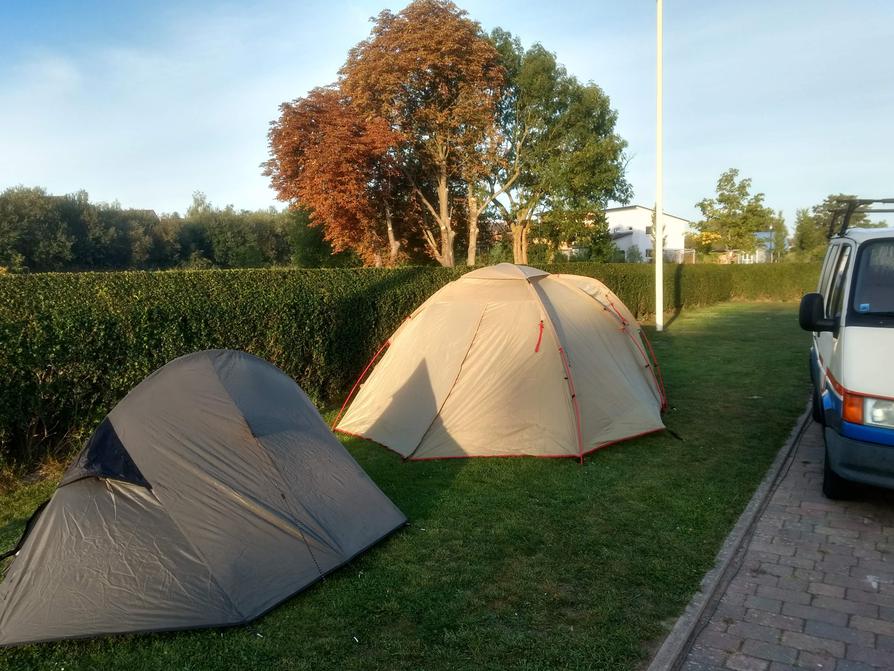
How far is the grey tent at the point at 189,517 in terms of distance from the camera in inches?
135

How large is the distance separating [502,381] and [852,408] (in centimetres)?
326

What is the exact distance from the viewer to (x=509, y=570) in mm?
4254

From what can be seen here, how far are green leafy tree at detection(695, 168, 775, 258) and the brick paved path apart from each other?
3183 centimetres

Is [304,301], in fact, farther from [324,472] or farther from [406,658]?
[406,658]

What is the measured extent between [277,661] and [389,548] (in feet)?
4.54

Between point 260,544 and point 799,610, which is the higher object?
point 260,544

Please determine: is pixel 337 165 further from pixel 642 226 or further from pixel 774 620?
pixel 642 226

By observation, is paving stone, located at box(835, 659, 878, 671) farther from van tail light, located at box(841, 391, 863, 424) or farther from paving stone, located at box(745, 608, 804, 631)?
van tail light, located at box(841, 391, 863, 424)

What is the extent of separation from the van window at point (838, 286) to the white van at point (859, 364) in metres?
0.02

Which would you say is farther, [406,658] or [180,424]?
[180,424]

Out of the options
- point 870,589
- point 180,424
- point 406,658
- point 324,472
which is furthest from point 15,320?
point 870,589

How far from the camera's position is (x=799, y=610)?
12.1 ft

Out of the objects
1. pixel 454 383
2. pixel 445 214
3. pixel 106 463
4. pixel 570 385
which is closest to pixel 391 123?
pixel 445 214

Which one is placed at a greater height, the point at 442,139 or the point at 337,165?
the point at 442,139
